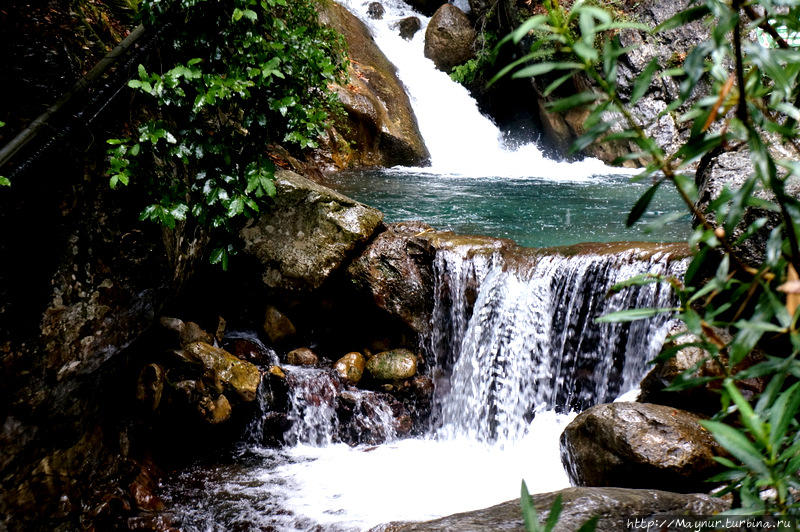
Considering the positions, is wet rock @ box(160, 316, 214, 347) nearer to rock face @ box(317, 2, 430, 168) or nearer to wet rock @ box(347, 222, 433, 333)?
wet rock @ box(347, 222, 433, 333)

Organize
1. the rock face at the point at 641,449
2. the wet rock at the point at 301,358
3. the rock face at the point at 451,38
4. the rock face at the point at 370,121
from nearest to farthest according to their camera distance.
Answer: the rock face at the point at 641,449
the wet rock at the point at 301,358
the rock face at the point at 370,121
the rock face at the point at 451,38

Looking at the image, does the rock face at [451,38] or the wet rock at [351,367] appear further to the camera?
the rock face at [451,38]

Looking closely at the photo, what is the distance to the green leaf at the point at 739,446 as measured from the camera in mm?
766

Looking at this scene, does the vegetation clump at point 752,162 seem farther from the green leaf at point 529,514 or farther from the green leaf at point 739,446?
the green leaf at point 529,514

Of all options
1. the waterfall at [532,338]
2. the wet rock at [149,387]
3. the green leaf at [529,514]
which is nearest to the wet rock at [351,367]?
the waterfall at [532,338]

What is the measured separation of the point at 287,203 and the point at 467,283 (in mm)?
2355

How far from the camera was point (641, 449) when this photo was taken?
3346mm

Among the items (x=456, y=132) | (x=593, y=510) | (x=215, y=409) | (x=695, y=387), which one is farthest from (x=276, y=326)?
(x=456, y=132)

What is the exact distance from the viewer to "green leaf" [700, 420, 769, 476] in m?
0.77

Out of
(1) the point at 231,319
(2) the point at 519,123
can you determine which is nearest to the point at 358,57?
(2) the point at 519,123

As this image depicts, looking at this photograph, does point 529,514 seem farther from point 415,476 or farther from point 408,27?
point 408,27

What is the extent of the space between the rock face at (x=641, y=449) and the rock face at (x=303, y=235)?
124 inches

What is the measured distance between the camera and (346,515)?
3803 millimetres

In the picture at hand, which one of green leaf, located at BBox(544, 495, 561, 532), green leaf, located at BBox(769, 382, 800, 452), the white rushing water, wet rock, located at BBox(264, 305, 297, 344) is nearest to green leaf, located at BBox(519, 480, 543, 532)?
green leaf, located at BBox(544, 495, 561, 532)
